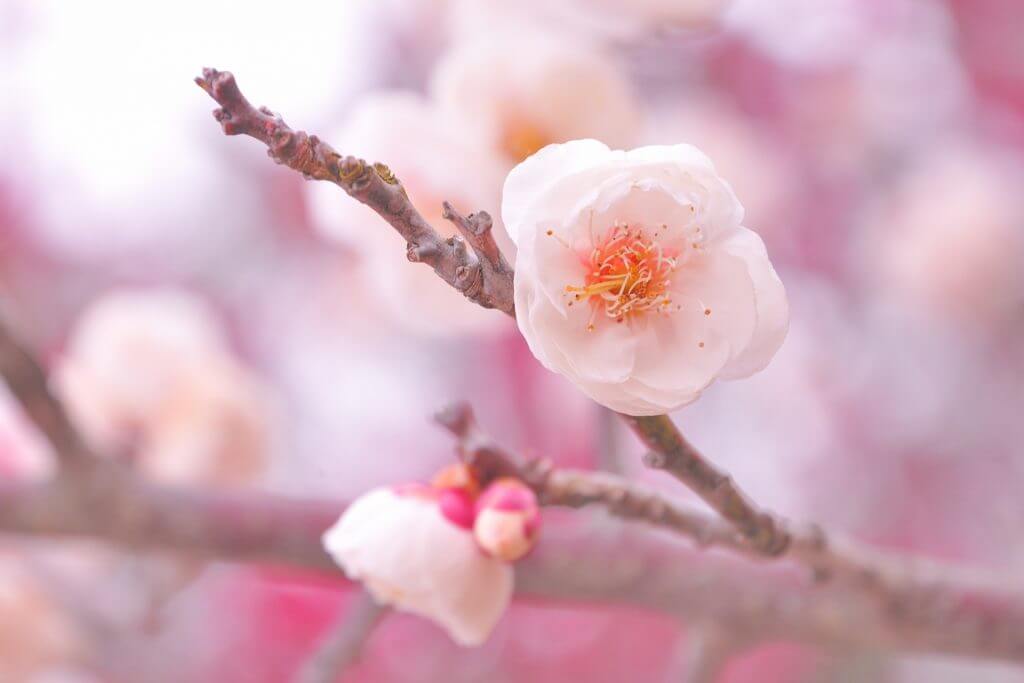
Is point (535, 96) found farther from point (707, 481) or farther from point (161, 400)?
point (161, 400)

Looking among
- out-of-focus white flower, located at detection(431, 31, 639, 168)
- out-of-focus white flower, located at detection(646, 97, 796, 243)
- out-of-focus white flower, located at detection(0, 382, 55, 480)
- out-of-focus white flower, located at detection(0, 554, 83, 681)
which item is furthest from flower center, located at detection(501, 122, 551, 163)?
out-of-focus white flower, located at detection(0, 554, 83, 681)

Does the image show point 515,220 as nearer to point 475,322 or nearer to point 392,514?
point 392,514

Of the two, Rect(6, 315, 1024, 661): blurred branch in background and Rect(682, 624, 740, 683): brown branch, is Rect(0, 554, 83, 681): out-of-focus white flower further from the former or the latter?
Rect(682, 624, 740, 683): brown branch

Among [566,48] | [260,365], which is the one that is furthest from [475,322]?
[260,365]

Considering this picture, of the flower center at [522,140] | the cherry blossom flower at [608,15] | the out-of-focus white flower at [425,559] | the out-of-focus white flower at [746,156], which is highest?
the out-of-focus white flower at [746,156]

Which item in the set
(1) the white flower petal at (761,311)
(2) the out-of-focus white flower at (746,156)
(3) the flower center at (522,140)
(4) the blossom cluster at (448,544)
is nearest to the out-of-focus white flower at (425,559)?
(4) the blossom cluster at (448,544)

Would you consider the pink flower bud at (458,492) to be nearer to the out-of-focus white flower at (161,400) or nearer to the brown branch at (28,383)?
the brown branch at (28,383)
